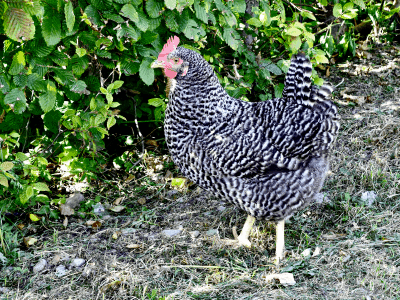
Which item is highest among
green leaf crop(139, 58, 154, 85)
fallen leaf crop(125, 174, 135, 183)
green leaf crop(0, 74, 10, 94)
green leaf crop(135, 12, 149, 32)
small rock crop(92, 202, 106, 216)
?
green leaf crop(135, 12, 149, 32)

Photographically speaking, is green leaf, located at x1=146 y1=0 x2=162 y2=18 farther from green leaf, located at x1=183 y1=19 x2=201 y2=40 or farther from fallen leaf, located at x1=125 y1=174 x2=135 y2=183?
fallen leaf, located at x1=125 y1=174 x2=135 y2=183

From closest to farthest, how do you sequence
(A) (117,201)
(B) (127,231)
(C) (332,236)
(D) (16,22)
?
(D) (16,22) < (C) (332,236) < (B) (127,231) < (A) (117,201)

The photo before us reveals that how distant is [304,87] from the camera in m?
3.22

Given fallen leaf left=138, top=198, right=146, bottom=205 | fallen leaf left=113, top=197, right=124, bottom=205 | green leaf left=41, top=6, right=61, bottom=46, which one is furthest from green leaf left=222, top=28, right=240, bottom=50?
fallen leaf left=113, top=197, right=124, bottom=205

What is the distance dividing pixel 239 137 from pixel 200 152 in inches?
12.8

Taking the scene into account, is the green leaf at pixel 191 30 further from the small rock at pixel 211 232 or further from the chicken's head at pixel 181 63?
the small rock at pixel 211 232

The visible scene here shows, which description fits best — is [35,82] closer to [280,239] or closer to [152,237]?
[152,237]

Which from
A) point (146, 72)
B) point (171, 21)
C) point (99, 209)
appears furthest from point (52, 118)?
point (171, 21)

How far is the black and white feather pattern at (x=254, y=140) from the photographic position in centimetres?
314

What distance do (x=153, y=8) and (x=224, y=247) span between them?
1.99m

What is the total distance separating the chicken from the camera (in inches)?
123

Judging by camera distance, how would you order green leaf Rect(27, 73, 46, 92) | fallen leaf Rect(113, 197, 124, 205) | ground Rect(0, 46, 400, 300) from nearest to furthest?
green leaf Rect(27, 73, 46, 92), ground Rect(0, 46, 400, 300), fallen leaf Rect(113, 197, 124, 205)

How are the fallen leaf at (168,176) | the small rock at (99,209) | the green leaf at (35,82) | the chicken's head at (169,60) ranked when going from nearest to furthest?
the green leaf at (35,82) < the chicken's head at (169,60) < the small rock at (99,209) < the fallen leaf at (168,176)

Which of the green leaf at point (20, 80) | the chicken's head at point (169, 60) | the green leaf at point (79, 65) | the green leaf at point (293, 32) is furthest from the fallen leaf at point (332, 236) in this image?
the green leaf at point (20, 80)
